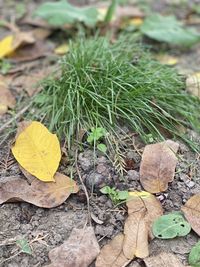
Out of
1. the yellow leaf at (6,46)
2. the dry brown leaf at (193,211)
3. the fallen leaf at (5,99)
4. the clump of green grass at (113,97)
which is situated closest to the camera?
the dry brown leaf at (193,211)

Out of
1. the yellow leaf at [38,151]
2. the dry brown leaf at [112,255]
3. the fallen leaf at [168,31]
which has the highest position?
the fallen leaf at [168,31]

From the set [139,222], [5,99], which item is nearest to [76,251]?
[139,222]

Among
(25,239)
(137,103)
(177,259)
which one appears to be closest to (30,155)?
(25,239)

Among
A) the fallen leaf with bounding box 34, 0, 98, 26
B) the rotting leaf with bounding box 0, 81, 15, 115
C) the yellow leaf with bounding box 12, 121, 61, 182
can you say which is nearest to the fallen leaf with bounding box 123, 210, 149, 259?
the yellow leaf with bounding box 12, 121, 61, 182

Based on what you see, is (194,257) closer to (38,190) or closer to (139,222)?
(139,222)

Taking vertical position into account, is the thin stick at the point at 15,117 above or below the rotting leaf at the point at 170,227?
below

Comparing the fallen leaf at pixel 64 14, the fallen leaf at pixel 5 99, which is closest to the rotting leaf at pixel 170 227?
the fallen leaf at pixel 5 99

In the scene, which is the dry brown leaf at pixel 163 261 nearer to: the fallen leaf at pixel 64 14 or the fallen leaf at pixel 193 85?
the fallen leaf at pixel 193 85
